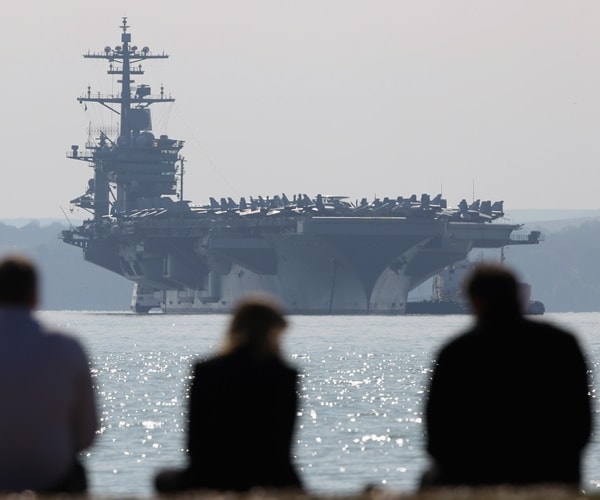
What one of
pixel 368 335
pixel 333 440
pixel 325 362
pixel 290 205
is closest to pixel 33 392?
pixel 333 440

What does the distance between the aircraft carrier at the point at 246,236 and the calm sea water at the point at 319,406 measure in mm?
22554

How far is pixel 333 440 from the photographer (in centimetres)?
3553

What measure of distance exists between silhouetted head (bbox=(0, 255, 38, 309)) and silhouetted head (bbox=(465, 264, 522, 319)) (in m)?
1.77

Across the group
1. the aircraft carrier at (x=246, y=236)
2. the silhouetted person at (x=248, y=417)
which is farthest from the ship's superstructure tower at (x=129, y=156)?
the silhouetted person at (x=248, y=417)

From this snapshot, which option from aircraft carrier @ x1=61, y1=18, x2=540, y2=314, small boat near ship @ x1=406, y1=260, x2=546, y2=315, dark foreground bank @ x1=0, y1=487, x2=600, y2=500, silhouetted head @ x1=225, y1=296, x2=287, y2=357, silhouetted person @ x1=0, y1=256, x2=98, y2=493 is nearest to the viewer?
dark foreground bank @ x1=0, y1=487, x2=600, y2=500

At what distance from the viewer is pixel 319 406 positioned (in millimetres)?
45438

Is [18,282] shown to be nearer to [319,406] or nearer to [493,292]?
[493,292]

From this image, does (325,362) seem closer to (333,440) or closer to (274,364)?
(333,440)

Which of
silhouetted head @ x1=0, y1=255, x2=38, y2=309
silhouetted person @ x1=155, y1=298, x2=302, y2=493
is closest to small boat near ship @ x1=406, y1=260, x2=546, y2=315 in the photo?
silhouetted person @ x1=155, y1=298, x2=302, y2=493

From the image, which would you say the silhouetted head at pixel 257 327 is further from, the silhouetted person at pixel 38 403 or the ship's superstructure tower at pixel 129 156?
the ship's superstructure tower at pixel 129 156

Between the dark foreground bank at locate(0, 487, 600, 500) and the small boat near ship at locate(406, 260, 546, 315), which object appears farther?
the small boat near ship at locate(406, 260, 546, 315)

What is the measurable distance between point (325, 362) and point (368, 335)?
1227 inches

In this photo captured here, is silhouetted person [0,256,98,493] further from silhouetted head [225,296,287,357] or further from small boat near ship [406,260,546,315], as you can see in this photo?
small boat near ship [406,260,546,315]

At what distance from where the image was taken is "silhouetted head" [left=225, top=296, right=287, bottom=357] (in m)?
8.30
